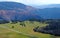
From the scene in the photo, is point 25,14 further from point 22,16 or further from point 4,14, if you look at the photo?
point 4,14

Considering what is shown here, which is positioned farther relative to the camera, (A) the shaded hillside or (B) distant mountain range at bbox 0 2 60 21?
(B) distant mountain range at bbox 0 2 60 21

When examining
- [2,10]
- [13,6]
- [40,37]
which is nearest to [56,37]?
[40,37]

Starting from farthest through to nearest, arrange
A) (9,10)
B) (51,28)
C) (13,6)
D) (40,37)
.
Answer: (13,6), (9,10), (51,28), (40,37)

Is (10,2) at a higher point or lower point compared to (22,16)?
higher

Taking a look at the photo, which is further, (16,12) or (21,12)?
(21,12)

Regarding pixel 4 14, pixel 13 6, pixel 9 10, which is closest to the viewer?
pixel 4 14

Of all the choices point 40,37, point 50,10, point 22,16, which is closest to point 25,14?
point 22,16

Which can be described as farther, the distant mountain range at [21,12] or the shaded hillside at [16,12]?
the distant mountain range at [21,12]

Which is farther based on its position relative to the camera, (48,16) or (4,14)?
(48,16)
